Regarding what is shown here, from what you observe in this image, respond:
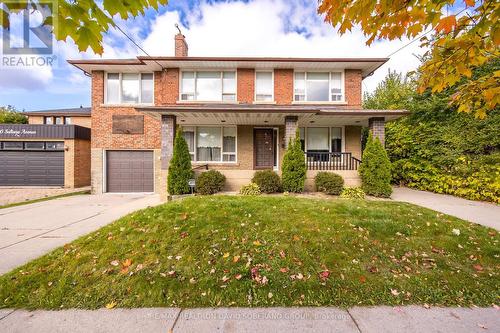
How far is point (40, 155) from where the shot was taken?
46.5 ft

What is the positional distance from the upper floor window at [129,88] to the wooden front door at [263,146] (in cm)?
655

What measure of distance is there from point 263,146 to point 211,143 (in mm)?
2958

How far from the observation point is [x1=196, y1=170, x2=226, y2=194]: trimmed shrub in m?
9.27

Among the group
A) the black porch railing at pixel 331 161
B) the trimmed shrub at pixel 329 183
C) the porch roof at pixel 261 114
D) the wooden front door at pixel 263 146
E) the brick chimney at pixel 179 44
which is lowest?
the trimmed shrub at pixel 329 183

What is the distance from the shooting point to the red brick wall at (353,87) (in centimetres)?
1227

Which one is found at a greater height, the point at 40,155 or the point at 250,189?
the point at 40,155

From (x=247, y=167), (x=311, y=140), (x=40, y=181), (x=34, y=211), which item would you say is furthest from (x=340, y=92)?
(x=40, y=181)

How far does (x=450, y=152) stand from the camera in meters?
9.91

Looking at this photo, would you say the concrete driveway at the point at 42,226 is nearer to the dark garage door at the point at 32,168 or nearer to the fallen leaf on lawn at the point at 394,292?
the fallen leaf on lawn at the point at 394,292

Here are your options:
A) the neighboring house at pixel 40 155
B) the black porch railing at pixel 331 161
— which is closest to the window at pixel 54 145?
the neighboring house at pixel 40 155

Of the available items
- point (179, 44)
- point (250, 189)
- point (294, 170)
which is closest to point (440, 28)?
point (294, 170)

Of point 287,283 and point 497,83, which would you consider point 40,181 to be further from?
point 497,83

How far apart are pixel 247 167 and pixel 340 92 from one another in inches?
266

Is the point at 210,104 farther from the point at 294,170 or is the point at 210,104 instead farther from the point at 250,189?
the point at 294,170
